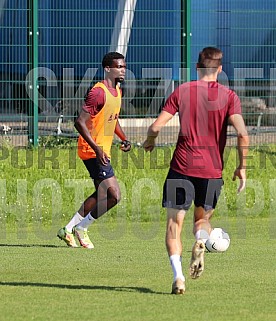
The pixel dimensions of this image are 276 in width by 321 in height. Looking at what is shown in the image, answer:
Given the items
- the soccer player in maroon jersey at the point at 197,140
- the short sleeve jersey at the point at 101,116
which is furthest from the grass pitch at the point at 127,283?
the short sleeve jersey at the point at 101,116

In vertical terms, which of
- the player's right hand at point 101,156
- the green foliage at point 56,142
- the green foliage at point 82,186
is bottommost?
Result: the green foliage at point 82,186

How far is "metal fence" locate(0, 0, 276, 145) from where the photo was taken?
1758cm

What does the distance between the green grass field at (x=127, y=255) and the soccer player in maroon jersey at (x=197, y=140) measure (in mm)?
436

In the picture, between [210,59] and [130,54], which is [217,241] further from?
[130,54]

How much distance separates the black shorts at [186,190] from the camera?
28.3 feet

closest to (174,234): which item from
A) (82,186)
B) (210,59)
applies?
(210,59)

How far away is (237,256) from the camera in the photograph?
11391mm

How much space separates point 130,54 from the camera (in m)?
18.2

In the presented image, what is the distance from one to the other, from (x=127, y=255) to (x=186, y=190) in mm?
2990

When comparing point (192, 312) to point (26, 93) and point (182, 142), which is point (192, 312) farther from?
point (26, 93)

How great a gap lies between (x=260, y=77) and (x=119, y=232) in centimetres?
557

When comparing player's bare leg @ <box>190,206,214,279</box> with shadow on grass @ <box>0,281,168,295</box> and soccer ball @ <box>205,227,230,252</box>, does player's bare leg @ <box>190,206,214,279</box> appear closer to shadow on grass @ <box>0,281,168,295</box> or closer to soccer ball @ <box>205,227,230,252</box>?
shadow on grass @ <box>0,281,168,295</box>

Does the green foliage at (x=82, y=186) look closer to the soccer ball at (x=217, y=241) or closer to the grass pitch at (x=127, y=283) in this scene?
the grass pitch at (x=127, y=283)

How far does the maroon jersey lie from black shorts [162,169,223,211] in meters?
0.06
